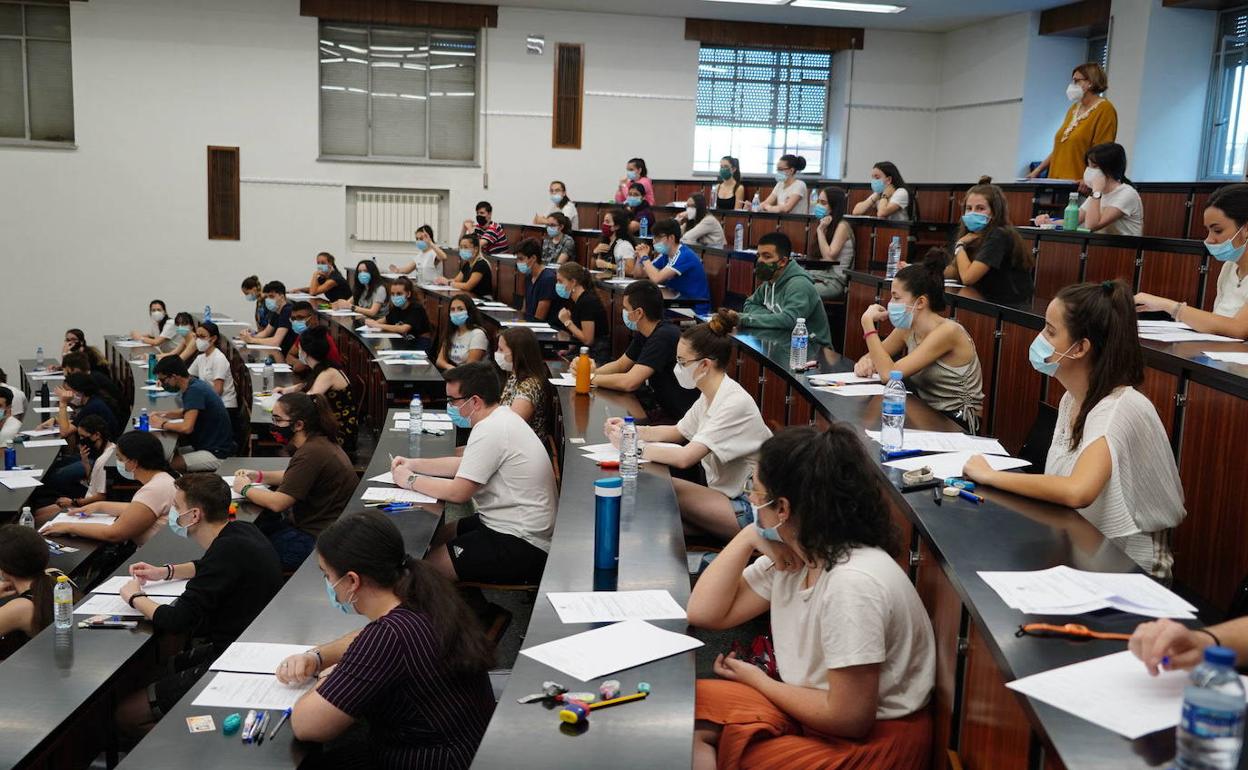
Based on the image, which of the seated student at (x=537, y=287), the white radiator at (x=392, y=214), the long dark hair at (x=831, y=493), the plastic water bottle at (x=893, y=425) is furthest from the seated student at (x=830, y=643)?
the white radiator at (x=392, y=214)

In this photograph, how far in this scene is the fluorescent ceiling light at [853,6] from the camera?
533 inches

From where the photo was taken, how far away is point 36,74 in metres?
14.6

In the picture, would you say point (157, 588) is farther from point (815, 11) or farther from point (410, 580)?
point (815, 11)

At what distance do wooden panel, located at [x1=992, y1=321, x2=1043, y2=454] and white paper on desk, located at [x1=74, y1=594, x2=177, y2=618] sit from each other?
13.0 feet

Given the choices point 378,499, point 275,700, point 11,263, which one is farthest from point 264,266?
point 275,700

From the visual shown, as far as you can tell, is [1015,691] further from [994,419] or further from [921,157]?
[921,157]

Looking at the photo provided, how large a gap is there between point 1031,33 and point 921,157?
2802mm

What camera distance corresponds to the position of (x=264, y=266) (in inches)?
596

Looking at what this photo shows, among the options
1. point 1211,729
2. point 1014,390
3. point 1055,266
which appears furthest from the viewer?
point 1055,266

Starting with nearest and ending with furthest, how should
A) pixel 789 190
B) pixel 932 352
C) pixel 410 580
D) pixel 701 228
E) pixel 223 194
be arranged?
1. pixel 410 580
2. pixel 932 352
3. pixel 701 228
4. pixel 789 190
5. pixel 223 194

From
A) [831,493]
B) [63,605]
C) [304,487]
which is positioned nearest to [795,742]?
[831,493]

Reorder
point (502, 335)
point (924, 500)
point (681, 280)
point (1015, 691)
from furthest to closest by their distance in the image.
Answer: point (681, 280)
point (502, 335)
point (924, 500)
point (1015, 691)

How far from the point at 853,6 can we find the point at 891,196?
16.1 ft

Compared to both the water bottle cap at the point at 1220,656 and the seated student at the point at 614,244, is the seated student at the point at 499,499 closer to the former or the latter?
the water bottle cap at the point at 1220,656
